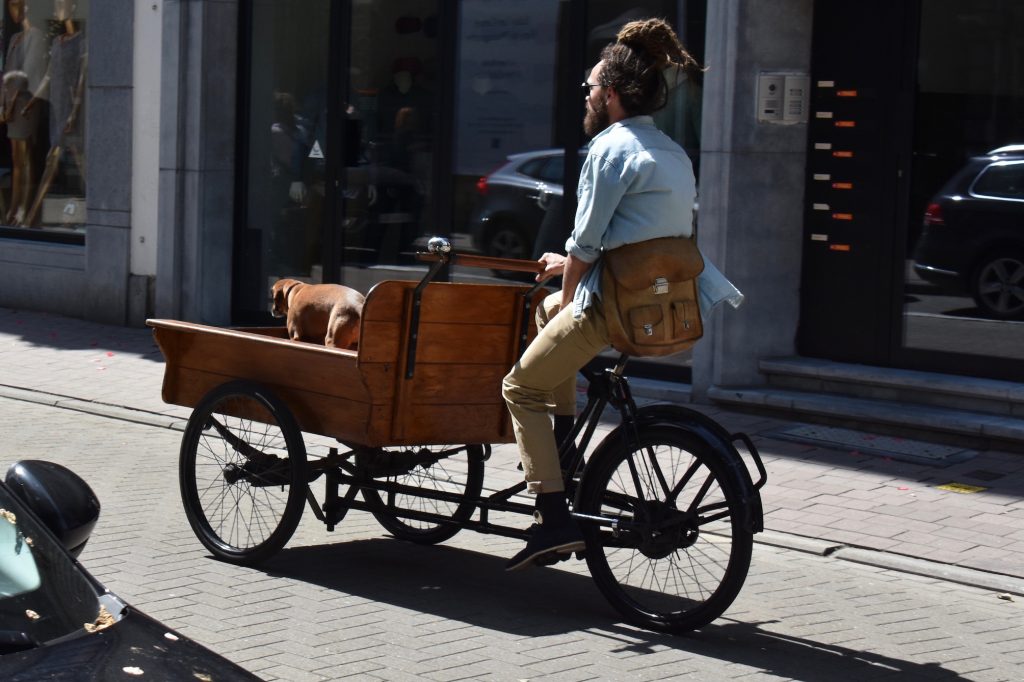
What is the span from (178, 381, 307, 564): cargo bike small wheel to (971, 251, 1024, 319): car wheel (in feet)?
16.4

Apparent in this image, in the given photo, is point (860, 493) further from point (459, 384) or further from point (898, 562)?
point (459, 384)

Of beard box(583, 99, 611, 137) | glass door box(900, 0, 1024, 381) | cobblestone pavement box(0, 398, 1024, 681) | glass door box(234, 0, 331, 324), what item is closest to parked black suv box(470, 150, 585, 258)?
glass door box(234, 0, 331, 324)

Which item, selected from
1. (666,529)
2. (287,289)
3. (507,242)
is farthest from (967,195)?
(666,529)

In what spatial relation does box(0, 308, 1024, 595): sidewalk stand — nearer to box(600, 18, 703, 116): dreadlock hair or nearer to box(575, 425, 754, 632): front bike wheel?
box(575, 425, 754, 632): front bike wheel

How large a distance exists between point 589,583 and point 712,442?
1.21m

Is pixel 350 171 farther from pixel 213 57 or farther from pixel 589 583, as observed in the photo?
pixel 589 583

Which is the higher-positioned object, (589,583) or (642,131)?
(642,131)

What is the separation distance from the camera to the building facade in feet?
32.1

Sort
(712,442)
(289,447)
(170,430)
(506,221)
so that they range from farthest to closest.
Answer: (506,221), (170,430), (289,447), (712,442)

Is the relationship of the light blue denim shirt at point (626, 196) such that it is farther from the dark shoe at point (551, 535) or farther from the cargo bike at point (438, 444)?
the dark shoe at point (551, 535)

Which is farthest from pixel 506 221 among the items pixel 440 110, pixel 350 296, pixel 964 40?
pixel 350 296

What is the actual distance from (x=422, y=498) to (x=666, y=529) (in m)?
1.26

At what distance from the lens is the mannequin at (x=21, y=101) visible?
1573cm

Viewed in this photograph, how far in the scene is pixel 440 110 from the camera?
39.9 ft
